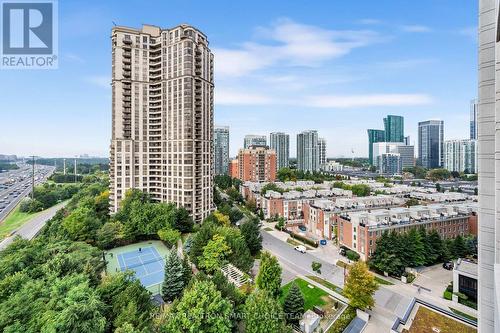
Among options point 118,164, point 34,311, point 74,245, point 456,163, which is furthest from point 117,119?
point 456,163

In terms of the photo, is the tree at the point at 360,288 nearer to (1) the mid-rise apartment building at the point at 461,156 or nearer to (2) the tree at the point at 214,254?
(2) the tree at the point at 214,254

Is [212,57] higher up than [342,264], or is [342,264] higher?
[212,57]

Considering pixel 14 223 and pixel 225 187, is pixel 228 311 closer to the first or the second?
pixel 14 223

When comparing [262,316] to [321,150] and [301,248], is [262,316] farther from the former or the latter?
[321,150]

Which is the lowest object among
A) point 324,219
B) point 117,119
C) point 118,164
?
point 324,219

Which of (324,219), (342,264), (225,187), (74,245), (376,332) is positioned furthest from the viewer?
(225,187)

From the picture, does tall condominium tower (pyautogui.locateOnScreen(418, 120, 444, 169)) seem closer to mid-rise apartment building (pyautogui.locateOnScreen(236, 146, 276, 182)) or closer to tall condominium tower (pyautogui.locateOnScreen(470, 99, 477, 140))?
tall condominium tower (pyautogui.locateOnScreen(470, 99, 477, 140))

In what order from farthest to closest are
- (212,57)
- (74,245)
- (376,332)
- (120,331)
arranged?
(212,57) < (74,245) < (376,332) < (120,331)
